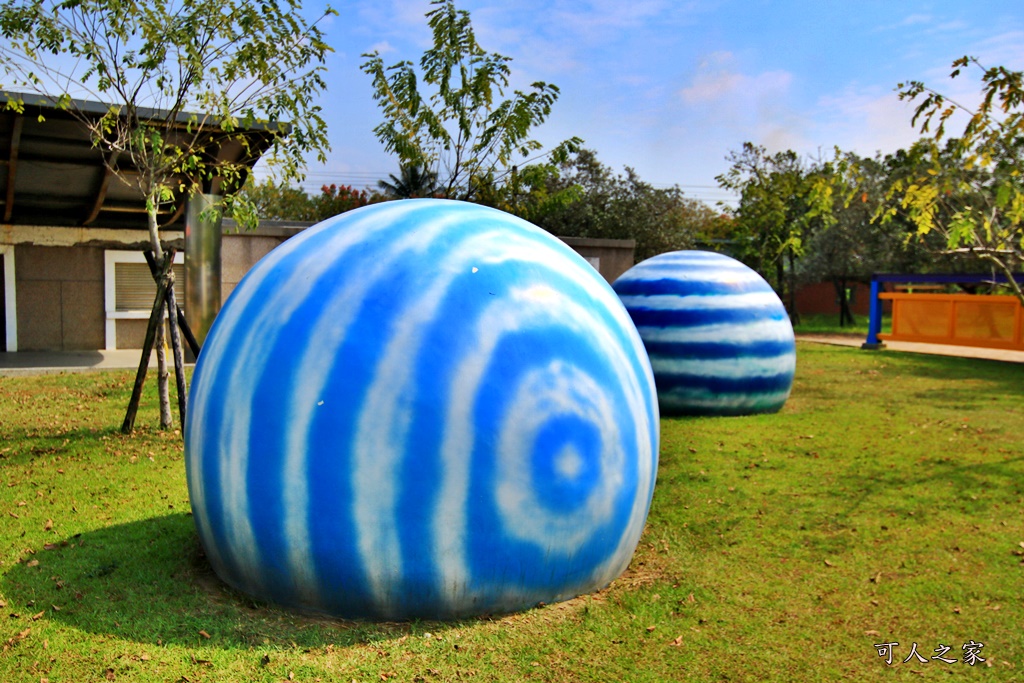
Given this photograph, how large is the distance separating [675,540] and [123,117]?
10811 mm

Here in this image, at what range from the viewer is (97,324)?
19.6 m

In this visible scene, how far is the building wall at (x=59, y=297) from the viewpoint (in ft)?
62.6

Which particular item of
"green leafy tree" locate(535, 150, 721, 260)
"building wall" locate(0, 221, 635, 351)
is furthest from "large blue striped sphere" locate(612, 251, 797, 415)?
"green leafy tree" locate(535, 150, 721, 260)

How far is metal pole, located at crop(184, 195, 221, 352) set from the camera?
14914mm

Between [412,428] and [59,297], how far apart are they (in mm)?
18330

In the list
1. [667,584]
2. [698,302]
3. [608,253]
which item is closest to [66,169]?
[698,302]

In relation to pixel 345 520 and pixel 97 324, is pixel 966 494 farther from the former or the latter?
pixel 97 324

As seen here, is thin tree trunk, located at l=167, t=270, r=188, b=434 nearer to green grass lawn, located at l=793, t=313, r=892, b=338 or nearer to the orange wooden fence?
the orange wooden fence

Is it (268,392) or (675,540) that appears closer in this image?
(268,392)

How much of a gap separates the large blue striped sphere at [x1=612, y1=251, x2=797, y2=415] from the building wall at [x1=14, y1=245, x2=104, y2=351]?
13950 mm

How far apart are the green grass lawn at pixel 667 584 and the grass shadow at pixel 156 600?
0.02 meters

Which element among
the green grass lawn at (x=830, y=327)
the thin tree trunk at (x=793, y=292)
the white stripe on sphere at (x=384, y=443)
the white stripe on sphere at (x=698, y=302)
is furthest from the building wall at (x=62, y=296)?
the thin tree trunk at (x=793, y=292)

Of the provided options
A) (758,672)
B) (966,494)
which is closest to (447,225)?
(758,672)

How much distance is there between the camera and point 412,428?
395 centimetres
